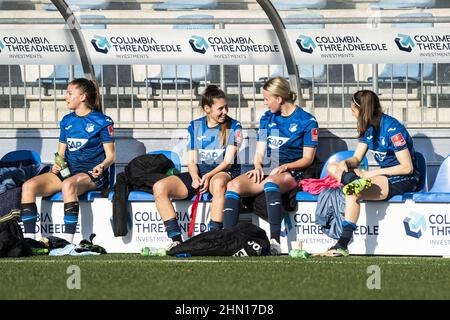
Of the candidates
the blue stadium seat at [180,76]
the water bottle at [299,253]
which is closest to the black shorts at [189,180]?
the water bottle at [299,253]

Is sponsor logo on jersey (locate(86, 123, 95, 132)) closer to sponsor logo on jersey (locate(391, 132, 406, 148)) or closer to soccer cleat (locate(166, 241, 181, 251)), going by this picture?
soccer cleat (locate(166, 241, 181, 251))

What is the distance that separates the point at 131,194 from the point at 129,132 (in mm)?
1412

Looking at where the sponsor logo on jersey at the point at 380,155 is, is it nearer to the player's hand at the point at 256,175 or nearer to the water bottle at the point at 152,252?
the player's hand at the point at 256,175

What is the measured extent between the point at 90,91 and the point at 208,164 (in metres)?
1.39

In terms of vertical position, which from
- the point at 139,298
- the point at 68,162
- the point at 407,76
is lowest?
the point at 139,298

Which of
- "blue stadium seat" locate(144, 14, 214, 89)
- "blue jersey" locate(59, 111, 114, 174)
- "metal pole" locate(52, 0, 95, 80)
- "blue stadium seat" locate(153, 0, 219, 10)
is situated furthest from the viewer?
"blue stadium seat" locate(144, 14, 214, 89)

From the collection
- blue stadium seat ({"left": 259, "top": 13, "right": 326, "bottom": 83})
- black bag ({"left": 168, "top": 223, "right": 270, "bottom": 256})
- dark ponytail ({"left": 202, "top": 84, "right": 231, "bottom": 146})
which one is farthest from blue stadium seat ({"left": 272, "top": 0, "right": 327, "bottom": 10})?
black bag ({"left": 168, "top": 223, "right": 270, "bottom": 256})

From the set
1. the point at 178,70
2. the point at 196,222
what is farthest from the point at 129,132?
the point at 196,222

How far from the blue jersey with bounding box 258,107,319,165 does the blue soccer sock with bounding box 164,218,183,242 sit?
1.16 metres

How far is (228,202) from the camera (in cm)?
1056

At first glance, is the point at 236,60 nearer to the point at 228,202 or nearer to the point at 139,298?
the point at 228,202

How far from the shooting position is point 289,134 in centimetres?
1105

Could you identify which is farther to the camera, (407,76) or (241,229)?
(407,76)

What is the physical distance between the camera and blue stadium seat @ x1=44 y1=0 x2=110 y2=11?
12.5m
